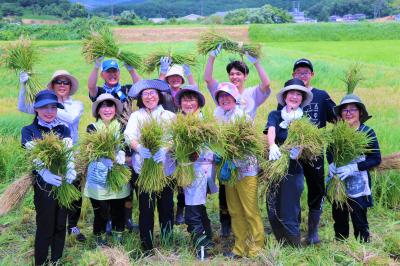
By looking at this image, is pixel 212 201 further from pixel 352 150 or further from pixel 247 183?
pixel 352 150

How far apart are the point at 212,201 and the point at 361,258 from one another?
2.19 m

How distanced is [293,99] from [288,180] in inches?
27.4

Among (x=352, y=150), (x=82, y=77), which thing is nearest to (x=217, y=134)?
(x=352, y=150)

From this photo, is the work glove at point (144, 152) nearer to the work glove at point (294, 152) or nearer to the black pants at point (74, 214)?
the black pants at point (74, 214)

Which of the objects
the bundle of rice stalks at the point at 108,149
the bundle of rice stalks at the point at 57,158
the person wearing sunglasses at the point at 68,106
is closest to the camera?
the bundle of rice stalks at the point at 57,158

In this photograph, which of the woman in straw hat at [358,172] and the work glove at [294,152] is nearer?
the work glove at [294,152]

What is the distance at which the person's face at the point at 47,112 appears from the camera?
Result: 12.2 ft

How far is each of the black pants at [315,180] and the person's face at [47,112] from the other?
219 centimetres

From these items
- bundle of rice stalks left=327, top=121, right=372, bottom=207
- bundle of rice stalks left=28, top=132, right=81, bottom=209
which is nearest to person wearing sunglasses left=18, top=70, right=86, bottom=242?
bundle of rice stalks left=28, top=132, right=81, bottom=209

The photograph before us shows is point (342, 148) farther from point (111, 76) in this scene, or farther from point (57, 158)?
point (57, 158)

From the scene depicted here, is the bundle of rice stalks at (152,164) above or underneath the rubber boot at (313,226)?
above

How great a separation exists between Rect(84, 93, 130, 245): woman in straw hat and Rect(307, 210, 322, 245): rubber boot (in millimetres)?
1726

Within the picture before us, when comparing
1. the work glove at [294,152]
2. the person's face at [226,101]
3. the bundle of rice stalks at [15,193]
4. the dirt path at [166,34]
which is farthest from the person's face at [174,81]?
the dirt path at [166,34]

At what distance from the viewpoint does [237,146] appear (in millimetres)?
3781
